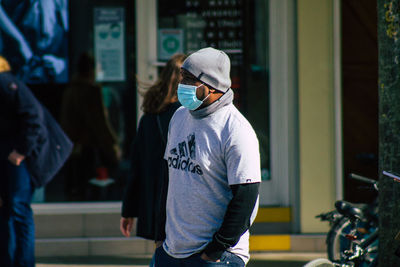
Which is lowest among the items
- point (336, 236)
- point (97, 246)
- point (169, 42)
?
point (97, 246)

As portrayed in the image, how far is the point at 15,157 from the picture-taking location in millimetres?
5289

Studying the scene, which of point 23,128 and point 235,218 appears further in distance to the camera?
point 23,128

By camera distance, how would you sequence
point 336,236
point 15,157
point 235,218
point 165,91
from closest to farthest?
point 235,218
point 165,91
point 15,157
point 336,236

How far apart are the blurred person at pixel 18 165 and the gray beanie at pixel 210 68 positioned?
258 centimetres

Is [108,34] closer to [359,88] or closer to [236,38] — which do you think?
[236,38]

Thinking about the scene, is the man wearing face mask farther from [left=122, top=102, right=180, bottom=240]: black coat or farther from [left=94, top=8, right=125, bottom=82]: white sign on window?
[left=94, top=8, right=125, bottom=82]: white sign on window

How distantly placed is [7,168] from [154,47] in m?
2.50

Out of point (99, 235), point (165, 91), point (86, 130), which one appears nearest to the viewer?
point (165, 91)

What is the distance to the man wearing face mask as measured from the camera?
2949 millimetres

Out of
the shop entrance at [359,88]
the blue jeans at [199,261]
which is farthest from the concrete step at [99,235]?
the blue jeans at [199,261]

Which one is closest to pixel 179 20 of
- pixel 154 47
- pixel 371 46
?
pixel 154 47

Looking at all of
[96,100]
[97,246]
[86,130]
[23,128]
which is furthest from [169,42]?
[23,128]

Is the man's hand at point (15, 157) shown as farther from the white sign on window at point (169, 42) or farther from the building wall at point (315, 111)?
the building wall at point (315, 111)

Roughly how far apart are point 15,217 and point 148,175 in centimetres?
167
